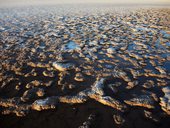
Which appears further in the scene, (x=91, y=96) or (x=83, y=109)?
(x=91, y=96)

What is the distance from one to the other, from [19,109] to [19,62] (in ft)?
6.17

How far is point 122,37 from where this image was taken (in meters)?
6.15

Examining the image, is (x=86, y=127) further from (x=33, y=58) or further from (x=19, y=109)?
(x=33, y=58)

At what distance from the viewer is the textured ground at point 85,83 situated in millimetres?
2414

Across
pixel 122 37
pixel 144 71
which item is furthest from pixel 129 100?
pixel 122 37

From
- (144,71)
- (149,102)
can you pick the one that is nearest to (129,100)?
(149,102)

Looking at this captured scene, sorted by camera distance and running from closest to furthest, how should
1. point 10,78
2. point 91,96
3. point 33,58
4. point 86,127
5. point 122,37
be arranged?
1. point 86,127
2. point 91,96
3. point 10,78
4. point 33,58
5. point 122,37

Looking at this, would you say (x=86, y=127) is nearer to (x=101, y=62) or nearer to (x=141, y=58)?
(x=101, y=62)

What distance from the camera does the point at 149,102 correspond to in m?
2.69

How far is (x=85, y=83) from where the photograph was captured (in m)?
3.25

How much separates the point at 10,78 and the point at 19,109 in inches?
43.4

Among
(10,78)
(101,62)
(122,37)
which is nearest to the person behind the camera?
(10,78)

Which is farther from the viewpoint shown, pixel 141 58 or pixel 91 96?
pixel 141 58

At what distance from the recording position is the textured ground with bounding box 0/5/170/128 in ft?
7.92
